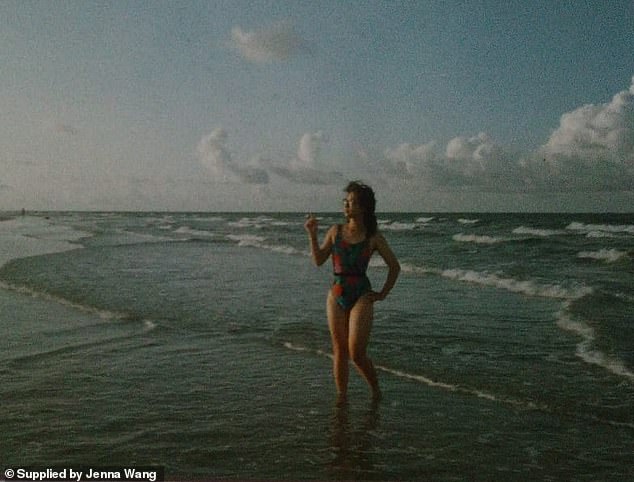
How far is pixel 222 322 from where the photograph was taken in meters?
9.48

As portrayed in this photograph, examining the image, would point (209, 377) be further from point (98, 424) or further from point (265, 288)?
point (265, 288)

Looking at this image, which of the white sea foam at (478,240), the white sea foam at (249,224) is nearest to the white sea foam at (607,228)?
the white sea foam at (478,240)

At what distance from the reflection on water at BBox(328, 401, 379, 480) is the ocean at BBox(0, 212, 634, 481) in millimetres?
17

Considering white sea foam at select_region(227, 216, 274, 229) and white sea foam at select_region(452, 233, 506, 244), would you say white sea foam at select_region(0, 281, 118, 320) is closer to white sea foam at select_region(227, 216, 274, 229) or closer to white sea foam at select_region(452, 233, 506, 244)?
white sea foam at select_region(452, 233, 506, 244)

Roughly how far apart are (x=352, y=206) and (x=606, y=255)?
21.6 m

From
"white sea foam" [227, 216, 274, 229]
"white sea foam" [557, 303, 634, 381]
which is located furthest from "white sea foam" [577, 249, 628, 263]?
"white sea foam" [227, 216, 274, 229]

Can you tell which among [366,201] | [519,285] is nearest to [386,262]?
[366,201]

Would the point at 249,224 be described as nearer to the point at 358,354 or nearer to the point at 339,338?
the point at 339,338

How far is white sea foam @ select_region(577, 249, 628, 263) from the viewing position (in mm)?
22706

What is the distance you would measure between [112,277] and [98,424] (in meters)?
10.9

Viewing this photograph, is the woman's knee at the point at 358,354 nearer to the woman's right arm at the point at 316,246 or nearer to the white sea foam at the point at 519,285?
the woman's right arm at the point at 316,246

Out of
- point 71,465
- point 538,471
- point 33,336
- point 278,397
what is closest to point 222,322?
point 33,336

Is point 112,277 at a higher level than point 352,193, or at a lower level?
lower

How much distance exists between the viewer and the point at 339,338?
5379 millimetres
